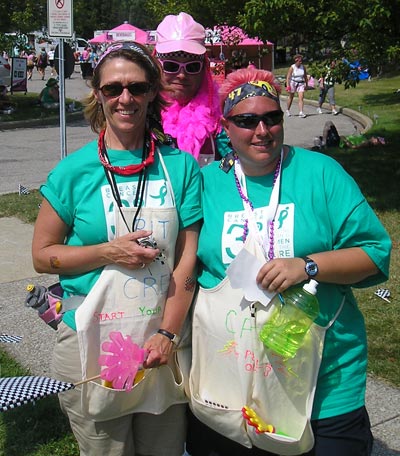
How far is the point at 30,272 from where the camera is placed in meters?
6.21

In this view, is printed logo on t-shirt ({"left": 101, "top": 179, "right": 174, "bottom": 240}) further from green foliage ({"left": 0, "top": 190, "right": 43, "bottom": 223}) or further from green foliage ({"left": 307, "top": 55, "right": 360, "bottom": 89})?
green foliage ({"left": 307, "top": 55, "right": 360, "bottom": 89})

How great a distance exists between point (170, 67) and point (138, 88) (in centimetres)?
89

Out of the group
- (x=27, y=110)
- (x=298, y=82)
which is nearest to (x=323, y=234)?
(x=298, y=82)

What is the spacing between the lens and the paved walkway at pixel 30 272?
3703mm

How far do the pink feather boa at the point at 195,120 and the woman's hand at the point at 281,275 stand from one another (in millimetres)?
1125

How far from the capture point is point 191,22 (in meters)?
3.21

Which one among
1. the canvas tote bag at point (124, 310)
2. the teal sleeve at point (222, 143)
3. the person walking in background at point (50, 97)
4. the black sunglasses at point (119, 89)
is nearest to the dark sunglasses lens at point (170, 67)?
the teal sleeve at point (222, 143)

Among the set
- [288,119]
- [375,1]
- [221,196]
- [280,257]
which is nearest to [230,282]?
[280,257]

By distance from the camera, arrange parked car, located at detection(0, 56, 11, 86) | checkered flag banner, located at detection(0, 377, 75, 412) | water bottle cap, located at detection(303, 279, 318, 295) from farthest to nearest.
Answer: parked car, located at detection(0, 56, 11, 86) → water bottle cap, located at detection(303, 279, 318, 295) → checkered flag banner, located at detection(0, 377, 75, 412)

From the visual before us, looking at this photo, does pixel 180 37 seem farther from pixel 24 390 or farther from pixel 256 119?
pixel 24 390

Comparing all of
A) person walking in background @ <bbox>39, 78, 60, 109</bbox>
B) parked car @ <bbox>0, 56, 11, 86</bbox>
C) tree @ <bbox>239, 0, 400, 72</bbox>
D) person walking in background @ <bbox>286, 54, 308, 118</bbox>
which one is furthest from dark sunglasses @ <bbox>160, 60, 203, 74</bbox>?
parked car @ <bbox>0, 56, 11, 86</bbox>

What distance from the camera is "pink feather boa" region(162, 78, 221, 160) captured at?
3.07 metres

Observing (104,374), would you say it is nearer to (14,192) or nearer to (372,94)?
(14,192)

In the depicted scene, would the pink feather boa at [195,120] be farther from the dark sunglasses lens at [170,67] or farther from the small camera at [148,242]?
the small camera at [148,242]
